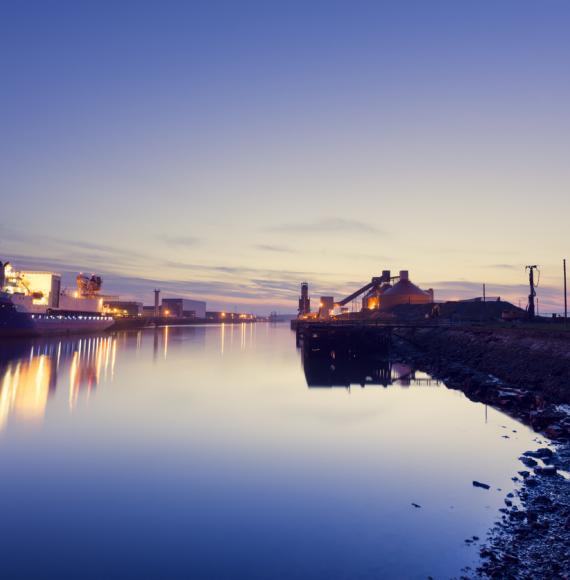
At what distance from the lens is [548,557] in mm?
7801

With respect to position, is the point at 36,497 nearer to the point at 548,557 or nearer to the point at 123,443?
the point at 123,443

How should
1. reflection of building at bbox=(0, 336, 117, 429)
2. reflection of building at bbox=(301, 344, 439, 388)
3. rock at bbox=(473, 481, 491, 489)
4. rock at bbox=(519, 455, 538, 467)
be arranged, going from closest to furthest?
rock at bbox=(473, 481, 491, 489), rock at bbox=(519, 455, 538, 467), reflection of building at bbox=(0, 336, 117, 429), reflection of building at bbox=(301, 344, 439, 388)

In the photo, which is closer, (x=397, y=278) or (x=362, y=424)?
(x=362, y=424)

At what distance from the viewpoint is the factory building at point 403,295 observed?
11538 centimetres

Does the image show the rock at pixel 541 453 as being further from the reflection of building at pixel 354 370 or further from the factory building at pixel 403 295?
the factory building at pixel 403 295

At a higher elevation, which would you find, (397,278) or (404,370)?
(397,278)

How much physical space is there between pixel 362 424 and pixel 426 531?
11.7 metres

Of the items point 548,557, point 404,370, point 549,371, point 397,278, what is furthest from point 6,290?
point 397,278

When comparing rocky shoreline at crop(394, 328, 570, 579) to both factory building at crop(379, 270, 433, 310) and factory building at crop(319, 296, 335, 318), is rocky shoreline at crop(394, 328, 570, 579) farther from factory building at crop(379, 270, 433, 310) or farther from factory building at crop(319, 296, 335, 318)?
factory building at crop(319, 296, 335, 318)

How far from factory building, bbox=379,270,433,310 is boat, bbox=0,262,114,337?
73.2 meters

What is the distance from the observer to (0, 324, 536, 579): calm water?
29.0ft

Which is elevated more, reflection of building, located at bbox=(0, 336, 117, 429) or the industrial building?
the industrial building

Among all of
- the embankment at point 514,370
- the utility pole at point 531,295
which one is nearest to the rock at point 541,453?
the embankment at point 514,370

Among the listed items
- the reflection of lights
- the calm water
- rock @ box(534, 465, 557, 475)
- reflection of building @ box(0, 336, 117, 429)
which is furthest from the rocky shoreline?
the reflection of lights
